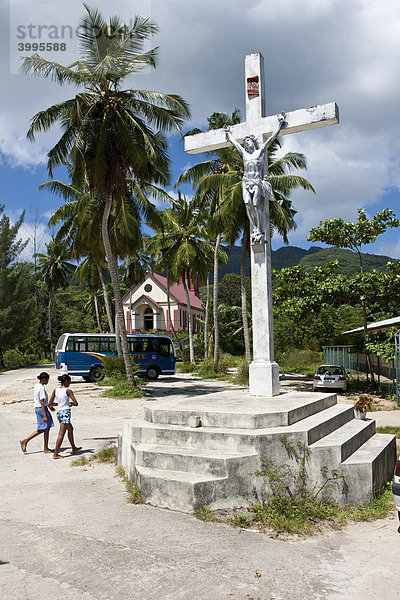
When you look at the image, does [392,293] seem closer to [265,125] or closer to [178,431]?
[265,125]

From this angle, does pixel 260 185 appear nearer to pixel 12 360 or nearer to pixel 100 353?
pixel 100 353

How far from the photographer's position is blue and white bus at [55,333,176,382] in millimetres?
25594

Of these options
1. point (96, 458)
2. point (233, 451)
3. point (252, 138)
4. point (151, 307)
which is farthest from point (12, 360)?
point (233, 451)

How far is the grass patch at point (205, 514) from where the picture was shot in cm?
510

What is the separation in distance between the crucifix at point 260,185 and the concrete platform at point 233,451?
0.94m

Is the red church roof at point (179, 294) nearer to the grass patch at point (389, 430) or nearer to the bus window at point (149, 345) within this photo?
the bus window at point (149, 345)

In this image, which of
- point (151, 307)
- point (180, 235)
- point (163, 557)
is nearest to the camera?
point (163, 557)

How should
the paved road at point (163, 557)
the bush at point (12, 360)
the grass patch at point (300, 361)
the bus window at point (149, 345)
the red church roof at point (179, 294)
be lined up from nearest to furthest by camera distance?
1. the paved road at point (163, 557)
2. the bus window at point (149, 345)
3. the grass patch at point (300, 361)
4. the bush at point (12, 360)
5. the red church roof at point (179, 294)

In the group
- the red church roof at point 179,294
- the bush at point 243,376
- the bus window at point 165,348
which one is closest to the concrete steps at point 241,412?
the bush at point 243,376

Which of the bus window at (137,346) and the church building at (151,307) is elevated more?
the church building at (151,307)

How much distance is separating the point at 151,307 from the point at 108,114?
40.6 metres

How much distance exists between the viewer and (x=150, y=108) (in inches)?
725

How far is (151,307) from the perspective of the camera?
190 ft

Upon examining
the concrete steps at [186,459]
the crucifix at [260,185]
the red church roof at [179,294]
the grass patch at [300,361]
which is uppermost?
the red church roof at [179,294]
